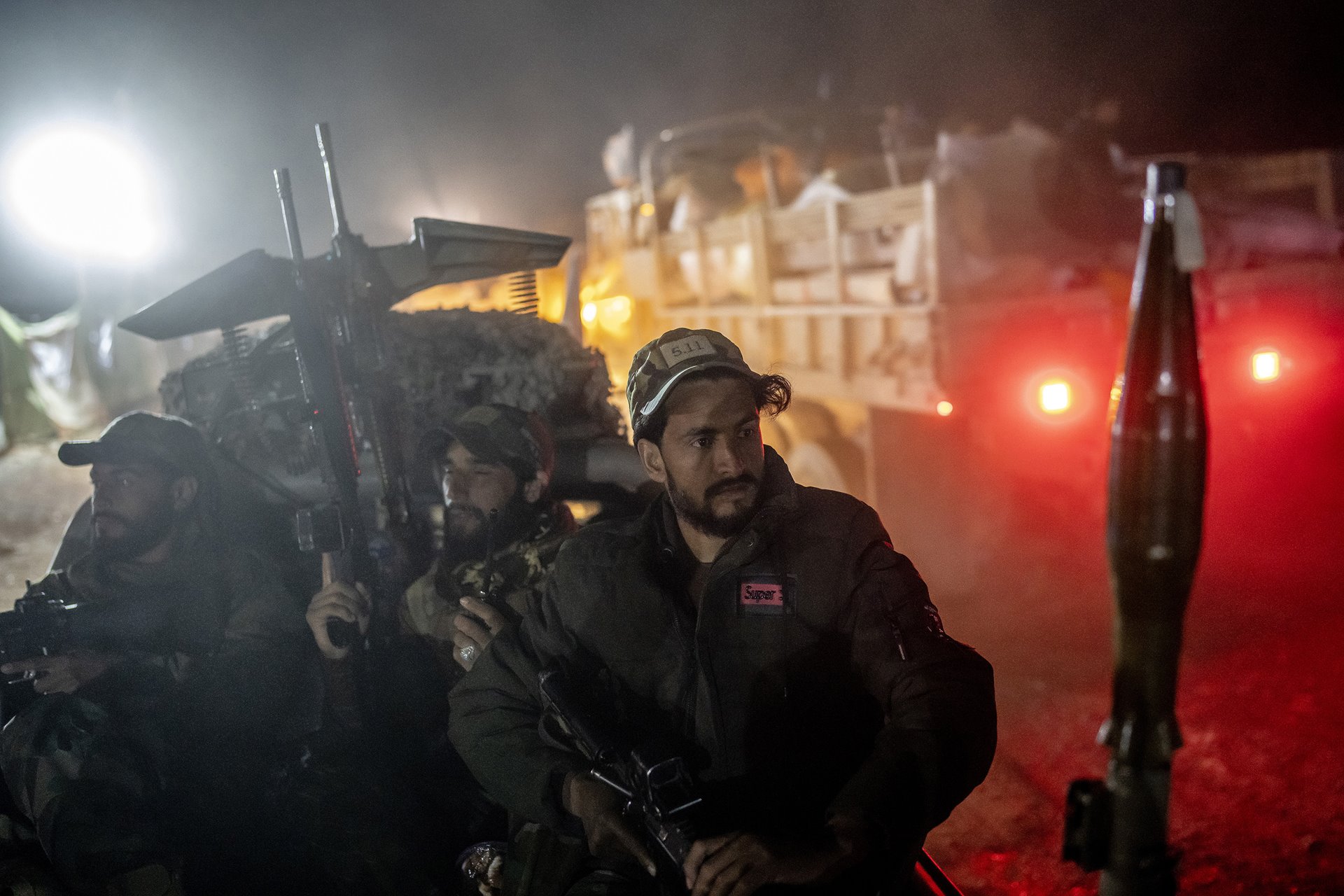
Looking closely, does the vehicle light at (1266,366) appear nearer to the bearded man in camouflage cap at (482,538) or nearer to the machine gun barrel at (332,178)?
the bearded man in camouflage cap at (482,538)

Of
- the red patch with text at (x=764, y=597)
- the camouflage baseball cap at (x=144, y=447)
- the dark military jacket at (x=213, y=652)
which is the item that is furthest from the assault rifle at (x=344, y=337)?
the red patch with text at (x=764, y=597)

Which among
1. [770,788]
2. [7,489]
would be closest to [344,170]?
[7,489]

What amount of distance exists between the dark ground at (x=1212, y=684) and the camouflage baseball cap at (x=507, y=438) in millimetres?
2493

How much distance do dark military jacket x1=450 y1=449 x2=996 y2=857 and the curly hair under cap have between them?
23 cm

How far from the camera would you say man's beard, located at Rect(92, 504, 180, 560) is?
3.28 metres

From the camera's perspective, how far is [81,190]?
32.6 feet

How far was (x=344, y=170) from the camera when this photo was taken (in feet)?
62.1

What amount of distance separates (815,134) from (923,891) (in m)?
→ 9.04

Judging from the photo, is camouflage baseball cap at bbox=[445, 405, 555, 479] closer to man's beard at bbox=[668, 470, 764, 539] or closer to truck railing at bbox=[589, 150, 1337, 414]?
man's beard at bbox=[668, 470, 764, 539]

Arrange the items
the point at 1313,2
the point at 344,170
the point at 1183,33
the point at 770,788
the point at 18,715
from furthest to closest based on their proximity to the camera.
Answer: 1. the point at 344,170
2. the point at 1183,33
3. the point at 1313,2
4. the point at 18,715
5. the point at 770,788

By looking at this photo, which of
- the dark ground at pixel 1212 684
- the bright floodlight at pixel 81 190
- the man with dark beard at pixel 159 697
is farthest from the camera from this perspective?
the bright floodlight at pixel 81 190

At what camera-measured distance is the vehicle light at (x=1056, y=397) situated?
19.7ft

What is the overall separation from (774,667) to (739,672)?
84 millimetres

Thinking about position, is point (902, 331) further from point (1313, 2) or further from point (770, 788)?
point (1313, 2)
